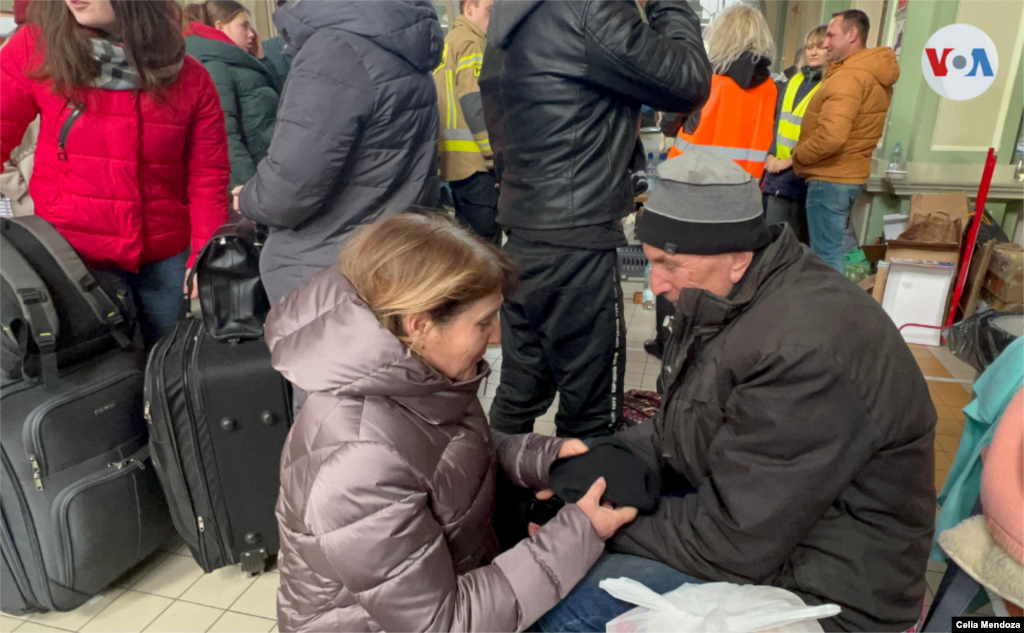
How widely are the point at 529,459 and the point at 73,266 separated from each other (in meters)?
1.24

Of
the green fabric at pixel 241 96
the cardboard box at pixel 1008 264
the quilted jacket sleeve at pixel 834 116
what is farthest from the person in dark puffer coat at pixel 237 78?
the cardboard box at pixel 1008 264

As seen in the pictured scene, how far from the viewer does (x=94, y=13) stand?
1531 millimetres

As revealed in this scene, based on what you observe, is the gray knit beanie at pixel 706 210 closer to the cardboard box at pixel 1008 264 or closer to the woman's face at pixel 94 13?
the woman's face at pixel 94 13

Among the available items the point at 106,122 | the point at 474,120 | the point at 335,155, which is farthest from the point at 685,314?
the point at 474,120

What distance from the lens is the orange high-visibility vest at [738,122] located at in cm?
277

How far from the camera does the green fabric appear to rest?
8.75 feet

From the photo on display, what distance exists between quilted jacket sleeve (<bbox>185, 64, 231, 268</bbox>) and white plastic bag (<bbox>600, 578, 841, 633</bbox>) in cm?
152

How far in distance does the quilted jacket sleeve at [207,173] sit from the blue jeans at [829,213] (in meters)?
3.15

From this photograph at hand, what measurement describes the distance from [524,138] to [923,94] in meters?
3.78

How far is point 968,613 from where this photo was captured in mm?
1277

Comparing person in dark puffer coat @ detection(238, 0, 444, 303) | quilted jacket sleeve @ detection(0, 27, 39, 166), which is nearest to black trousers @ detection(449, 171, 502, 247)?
person in dark puffer coat @ detection(238, 0, 444, 303)

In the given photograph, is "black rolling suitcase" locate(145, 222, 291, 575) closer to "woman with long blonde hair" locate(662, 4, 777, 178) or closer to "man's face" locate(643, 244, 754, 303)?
"man's face" locate(643, 244, 754, 303)

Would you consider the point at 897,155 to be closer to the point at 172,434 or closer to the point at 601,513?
the point at 601,513

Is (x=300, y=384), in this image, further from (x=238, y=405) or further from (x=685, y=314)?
(x=238, y=405)
